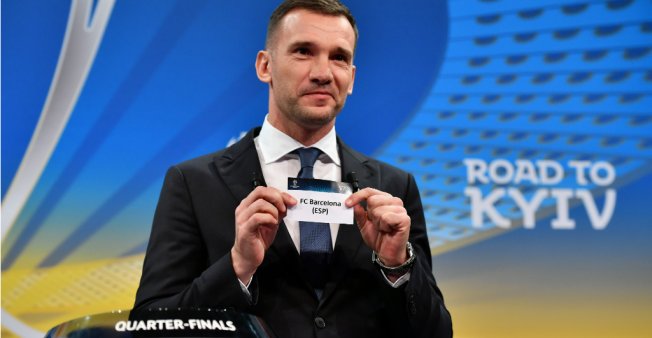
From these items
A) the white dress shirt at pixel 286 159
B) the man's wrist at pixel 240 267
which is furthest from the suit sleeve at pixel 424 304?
the man's wrist at pixel 240 267

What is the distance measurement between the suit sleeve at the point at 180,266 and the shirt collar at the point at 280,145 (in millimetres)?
242

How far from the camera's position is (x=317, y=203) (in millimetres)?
1686

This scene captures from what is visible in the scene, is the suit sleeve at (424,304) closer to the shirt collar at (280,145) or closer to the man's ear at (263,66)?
the shirt collar at (280,145)

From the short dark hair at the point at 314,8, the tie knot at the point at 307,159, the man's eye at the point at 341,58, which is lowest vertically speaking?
the tie knot at the point at 307,159

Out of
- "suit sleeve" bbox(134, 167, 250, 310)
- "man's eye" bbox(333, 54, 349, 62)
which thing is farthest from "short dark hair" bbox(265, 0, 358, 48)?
"suit sleeve" bbox(134, 167, 250, 310)

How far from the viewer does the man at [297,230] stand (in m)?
1.70

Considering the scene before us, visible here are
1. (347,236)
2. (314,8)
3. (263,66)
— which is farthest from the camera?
(263,66)

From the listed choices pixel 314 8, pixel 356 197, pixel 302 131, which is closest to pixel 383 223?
pixel 356 197

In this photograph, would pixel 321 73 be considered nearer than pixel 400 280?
No

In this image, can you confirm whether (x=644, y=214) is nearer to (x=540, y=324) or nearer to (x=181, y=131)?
(x=540, y=324)

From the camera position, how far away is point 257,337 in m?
1.21

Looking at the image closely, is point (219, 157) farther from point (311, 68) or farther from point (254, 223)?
point (254, 223)

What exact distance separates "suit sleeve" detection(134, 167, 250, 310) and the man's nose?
1.45 feet

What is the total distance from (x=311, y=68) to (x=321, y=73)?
1.5 inches
